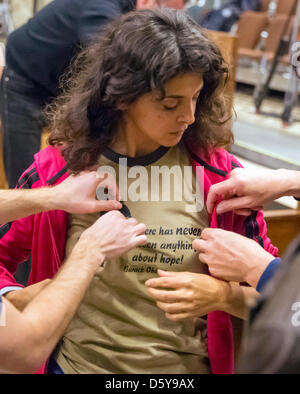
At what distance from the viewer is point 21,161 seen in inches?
81.0

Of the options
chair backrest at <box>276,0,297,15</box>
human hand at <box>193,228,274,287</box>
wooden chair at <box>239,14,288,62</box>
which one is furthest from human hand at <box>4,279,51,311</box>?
chair backrest at <box>276,0,297,15</box>

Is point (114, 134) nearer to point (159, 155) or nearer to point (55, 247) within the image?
point (159, 155)

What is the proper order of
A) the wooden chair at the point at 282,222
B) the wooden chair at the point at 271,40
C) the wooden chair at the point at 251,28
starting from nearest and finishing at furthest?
1. the wooden chair at the point at 282,222
2. the wooden chair at the point at 271,40
3. the wooden chair at the point at 251,28

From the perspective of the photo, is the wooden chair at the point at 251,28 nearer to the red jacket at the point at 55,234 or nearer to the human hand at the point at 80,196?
the red jacket at the point at 55,234

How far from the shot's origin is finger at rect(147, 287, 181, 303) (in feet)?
3.22

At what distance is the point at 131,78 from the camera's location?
1.04 meters

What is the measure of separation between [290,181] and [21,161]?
123 centimetres

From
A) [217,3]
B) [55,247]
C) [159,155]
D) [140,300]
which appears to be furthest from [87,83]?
[217,3]

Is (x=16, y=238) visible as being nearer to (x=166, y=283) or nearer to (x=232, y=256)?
(x=166, y=283)

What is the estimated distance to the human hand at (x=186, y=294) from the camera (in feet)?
3.26

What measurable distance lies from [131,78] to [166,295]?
43 centimetres

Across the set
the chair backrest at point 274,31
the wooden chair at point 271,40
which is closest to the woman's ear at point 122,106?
the wooden chair at point 271,40

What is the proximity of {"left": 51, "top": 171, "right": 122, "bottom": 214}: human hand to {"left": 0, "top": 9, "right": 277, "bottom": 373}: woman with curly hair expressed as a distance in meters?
0.06

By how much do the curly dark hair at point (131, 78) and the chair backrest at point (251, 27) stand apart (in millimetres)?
5768
